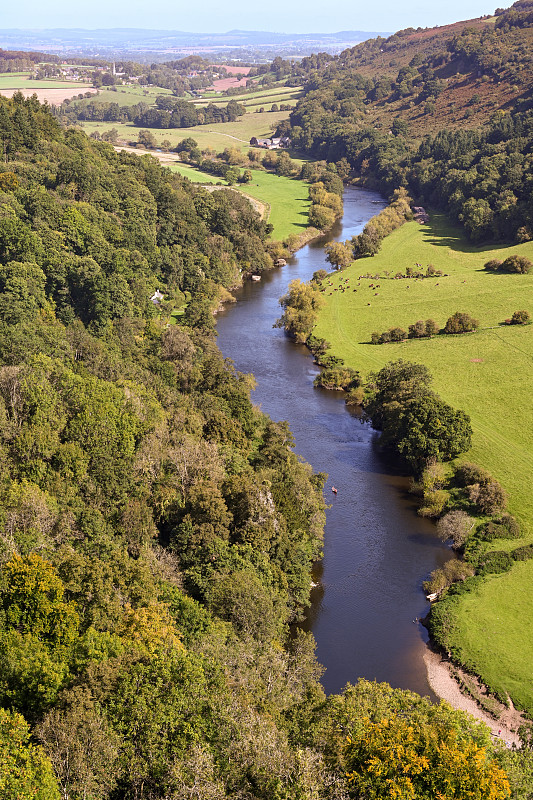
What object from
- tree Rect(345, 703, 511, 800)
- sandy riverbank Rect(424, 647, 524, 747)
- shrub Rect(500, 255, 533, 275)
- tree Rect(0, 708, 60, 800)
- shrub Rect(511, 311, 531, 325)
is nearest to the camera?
tree Rect(0, 708, 60, 800)

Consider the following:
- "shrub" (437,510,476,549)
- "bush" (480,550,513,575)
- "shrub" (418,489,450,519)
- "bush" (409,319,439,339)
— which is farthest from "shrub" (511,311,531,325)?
"bush" (480,550,513,575)

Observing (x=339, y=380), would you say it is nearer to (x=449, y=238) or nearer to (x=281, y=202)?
(x=449, y=238)

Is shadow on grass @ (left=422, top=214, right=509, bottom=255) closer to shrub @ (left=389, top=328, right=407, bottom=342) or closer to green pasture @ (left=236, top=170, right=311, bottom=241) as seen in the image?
green pasture @ (left=236, top=170, right=311, bottom=241)

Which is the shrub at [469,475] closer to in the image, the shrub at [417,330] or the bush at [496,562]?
the bush at [496,562]

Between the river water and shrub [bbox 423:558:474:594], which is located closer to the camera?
the river water

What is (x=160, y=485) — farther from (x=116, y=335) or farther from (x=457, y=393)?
(x=457, y=393)

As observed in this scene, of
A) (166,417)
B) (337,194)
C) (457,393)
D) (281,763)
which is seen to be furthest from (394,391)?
(337,194)

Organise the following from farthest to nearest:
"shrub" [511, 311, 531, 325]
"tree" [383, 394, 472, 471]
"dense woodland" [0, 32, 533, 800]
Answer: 1. "shrub" [511, 311, 531, 325]
2. "tree" [383, 394, 472, 471]
3. "dense woodland" [0, 32, 533, 800]
